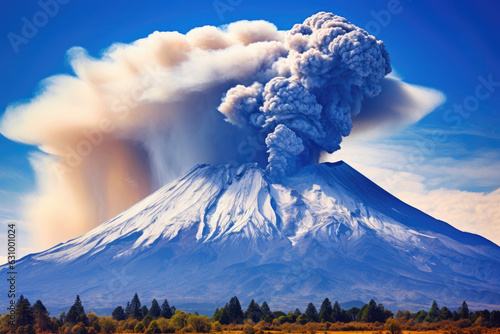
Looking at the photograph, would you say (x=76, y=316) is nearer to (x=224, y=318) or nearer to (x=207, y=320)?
(x=207, y=320)

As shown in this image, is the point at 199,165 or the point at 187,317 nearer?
the point at 187,317

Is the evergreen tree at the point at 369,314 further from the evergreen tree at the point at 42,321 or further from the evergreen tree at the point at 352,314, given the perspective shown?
the evergreen tree at the point at 42,321

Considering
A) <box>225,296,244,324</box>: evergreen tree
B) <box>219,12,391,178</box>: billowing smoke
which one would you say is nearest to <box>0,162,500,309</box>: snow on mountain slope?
<box>219,12,391,178</box>: billowing smoke

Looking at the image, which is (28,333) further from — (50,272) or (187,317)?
(50,272)

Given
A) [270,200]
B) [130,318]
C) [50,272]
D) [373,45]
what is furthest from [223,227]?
[130,318]

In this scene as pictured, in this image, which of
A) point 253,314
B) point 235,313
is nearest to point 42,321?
point 235,313

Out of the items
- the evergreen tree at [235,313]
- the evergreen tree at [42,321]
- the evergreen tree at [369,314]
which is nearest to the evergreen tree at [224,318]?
the evergreen tree at [235,313]
